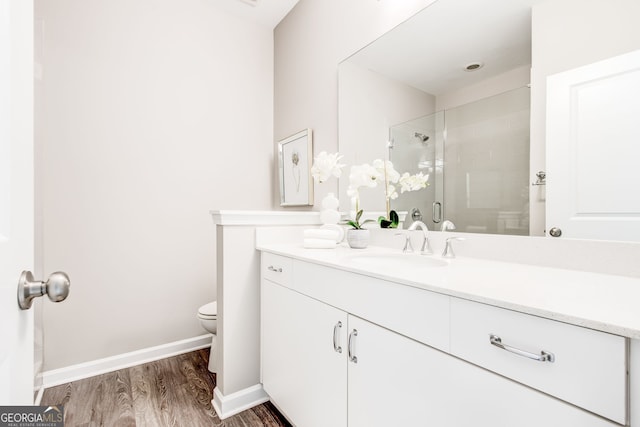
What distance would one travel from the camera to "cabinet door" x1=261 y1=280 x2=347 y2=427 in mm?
1086

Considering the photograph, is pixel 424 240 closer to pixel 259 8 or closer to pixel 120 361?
pixel 120 361

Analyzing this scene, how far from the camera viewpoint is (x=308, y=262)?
1234 mm

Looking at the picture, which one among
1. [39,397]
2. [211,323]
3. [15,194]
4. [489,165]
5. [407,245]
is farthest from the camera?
[211,323]

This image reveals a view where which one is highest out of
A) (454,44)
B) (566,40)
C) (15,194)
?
(454,44)

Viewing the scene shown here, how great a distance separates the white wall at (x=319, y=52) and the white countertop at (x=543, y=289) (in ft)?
3.74

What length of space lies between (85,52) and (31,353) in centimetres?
212

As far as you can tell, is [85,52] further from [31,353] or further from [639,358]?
[639,358]

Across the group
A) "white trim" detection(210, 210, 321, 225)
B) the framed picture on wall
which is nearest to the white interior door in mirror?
"white trim" detection(210, 210, 321, 225)

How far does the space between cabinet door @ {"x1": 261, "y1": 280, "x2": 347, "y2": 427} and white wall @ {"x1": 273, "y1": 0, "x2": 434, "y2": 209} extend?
87cm

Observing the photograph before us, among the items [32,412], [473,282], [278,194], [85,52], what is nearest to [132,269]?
[278,194]

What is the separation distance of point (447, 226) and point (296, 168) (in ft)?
4.32

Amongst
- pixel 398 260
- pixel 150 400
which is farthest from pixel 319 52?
pixel 150 400

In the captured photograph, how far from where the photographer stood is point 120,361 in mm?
1992

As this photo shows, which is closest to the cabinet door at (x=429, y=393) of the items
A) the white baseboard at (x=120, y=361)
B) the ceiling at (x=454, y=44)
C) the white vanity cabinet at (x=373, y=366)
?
the white vanity cabinet at (x=373, y=366)
